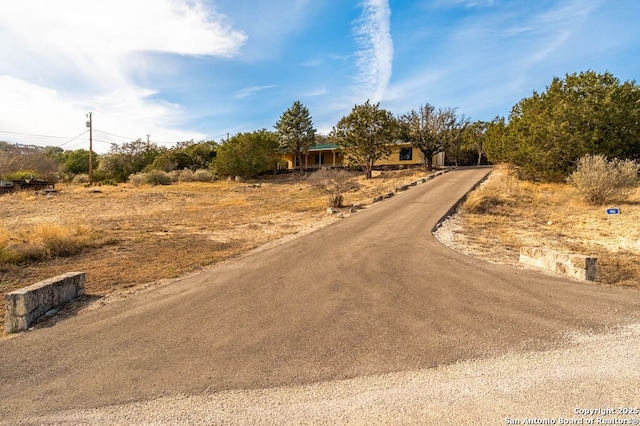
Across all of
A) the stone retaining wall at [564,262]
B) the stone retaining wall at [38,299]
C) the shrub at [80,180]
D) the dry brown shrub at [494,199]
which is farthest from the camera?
the shrub at [80,180]

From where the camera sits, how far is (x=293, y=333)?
13.5ft

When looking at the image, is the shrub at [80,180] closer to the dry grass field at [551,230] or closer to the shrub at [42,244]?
the shrub at [42,244]

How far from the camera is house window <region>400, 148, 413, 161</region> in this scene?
42.8 metres

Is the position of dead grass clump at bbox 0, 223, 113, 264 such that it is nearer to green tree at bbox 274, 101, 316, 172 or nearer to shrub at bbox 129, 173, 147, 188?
shrub at bbox 129, 173, 147, 188

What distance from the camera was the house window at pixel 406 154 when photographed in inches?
1687

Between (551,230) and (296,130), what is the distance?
38.7 metres

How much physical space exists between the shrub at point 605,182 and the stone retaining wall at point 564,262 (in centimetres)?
1107

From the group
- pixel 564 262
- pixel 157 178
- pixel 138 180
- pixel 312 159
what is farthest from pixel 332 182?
pixel 312 159

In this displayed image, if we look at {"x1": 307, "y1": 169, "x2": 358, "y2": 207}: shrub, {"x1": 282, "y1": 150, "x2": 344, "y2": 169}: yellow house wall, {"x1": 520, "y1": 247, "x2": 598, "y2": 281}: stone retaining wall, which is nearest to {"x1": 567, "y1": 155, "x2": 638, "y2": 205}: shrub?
{"x1": 520, "y1": 247, "x2": 598, "y2": 281}: stone retaining wall

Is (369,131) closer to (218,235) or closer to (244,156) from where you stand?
(244,156)

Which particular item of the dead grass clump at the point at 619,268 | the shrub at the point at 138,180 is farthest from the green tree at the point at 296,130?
the dead grass clump at the point at 619,268

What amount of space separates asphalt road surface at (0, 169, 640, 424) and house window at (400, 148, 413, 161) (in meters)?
38.1

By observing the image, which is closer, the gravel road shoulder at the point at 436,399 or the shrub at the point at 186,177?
the gravel road shoulder at the point at 436,399

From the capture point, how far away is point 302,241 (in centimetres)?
1006
